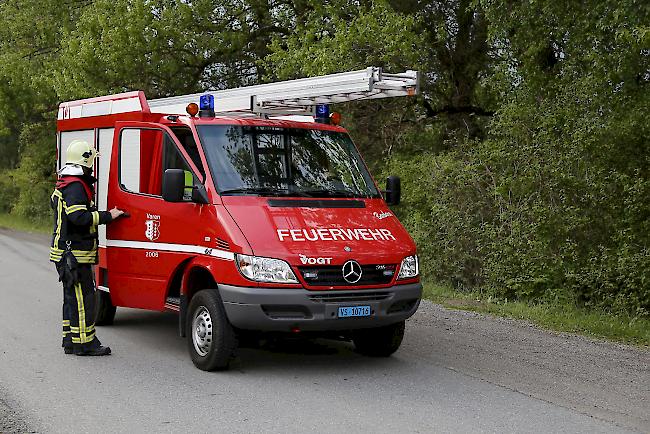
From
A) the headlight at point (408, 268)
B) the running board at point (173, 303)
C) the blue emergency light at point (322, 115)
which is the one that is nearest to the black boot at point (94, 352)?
the running board at point (173, 303)

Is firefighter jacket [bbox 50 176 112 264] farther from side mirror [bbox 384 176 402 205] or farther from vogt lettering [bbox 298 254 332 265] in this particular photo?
side mirror [bbox 384 176 402 205]

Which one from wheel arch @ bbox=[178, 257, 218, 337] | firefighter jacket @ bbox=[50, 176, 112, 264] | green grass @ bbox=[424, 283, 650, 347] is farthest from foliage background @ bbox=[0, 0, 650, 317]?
firefighter jacket @ bbox=[50, 176, 112, 264]

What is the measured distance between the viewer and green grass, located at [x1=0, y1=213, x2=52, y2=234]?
29.1 m

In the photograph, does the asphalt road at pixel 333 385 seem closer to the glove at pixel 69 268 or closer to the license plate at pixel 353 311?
the license plate at pixel 353 311

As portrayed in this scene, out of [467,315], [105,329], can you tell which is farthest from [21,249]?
[467,315]

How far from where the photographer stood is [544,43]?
46.0ft

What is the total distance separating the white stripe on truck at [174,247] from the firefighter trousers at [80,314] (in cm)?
53

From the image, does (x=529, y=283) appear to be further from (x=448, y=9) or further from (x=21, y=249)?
(x=21, y=249)

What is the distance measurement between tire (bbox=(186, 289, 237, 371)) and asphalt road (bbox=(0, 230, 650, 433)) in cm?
16

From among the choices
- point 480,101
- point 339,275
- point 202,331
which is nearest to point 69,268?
point 202,331

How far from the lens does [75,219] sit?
28.5 feet

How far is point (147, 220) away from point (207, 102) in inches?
51.2

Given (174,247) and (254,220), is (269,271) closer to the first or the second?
(254,220)

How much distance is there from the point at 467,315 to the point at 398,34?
288 inches
